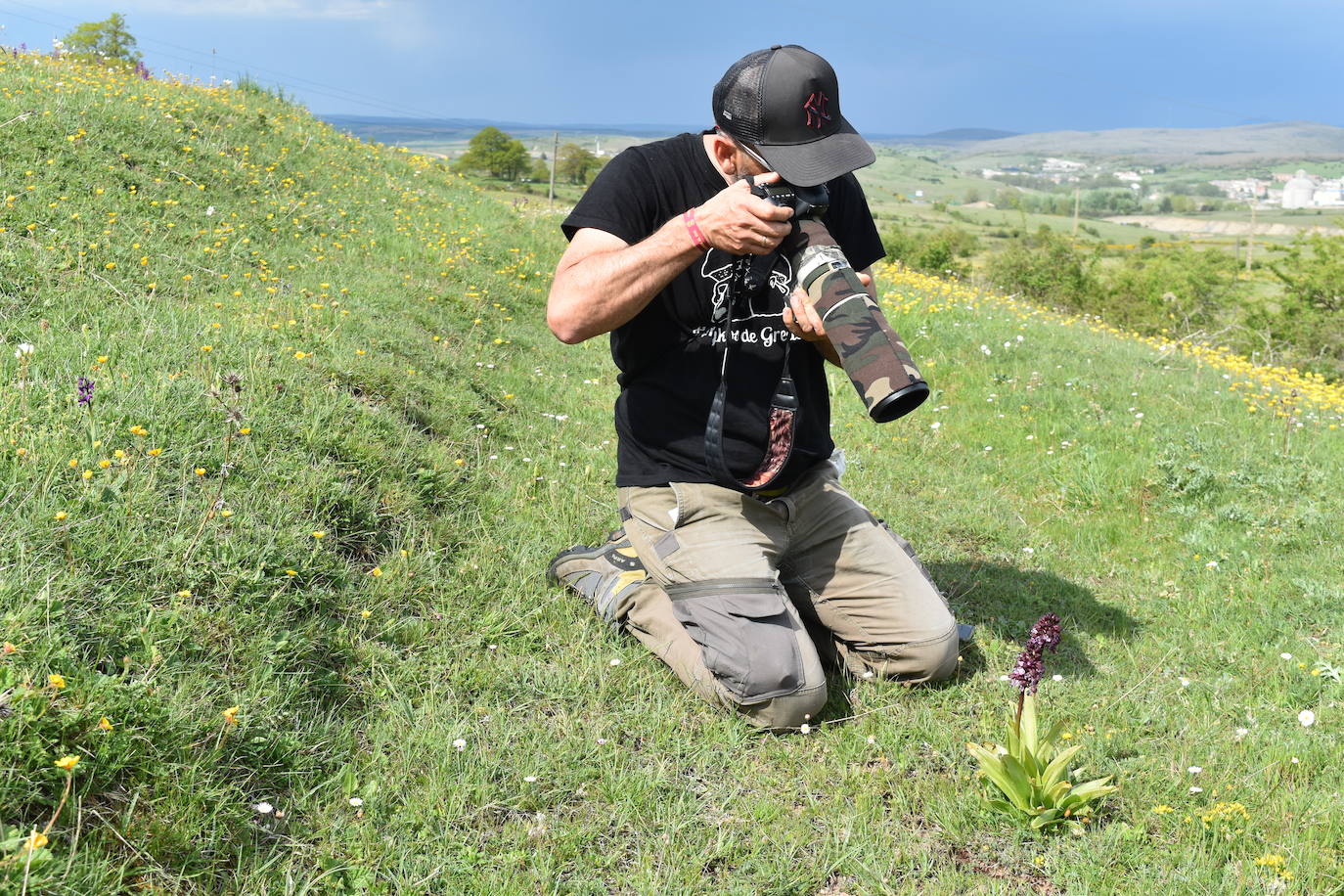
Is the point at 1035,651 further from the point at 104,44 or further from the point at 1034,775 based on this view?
the point at 104,44

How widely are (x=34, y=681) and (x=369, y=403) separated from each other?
2.33 metres

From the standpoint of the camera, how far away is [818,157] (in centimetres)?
269

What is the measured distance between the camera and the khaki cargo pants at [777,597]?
2.82m

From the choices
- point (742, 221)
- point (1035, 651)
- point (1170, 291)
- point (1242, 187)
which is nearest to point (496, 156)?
point (1170, 291)

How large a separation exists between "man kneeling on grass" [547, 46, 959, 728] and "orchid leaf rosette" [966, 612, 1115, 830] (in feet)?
2.00

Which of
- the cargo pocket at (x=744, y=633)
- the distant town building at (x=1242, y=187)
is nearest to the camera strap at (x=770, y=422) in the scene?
the cargo pocket at (x=744, y=633)

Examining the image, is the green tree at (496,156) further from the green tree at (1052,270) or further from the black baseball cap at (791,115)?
the black baseball cap at (791,115)

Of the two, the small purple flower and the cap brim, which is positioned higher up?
the cap brim

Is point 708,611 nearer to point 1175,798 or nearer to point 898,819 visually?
point 898,819

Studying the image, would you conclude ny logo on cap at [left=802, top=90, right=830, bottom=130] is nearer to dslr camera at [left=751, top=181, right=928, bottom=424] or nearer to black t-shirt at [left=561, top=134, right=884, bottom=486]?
dslr camera at [left=751, top=181, right=928, bottom=424]

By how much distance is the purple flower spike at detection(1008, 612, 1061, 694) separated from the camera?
2256 mm

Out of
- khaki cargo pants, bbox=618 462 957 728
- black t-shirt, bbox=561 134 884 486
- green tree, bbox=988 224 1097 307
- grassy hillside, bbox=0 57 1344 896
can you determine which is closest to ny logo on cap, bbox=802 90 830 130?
black t-shirt, bbox=561 134 884 486

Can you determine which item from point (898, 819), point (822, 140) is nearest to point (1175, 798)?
point (898, 819)

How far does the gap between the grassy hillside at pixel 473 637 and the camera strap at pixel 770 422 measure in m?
0.69
